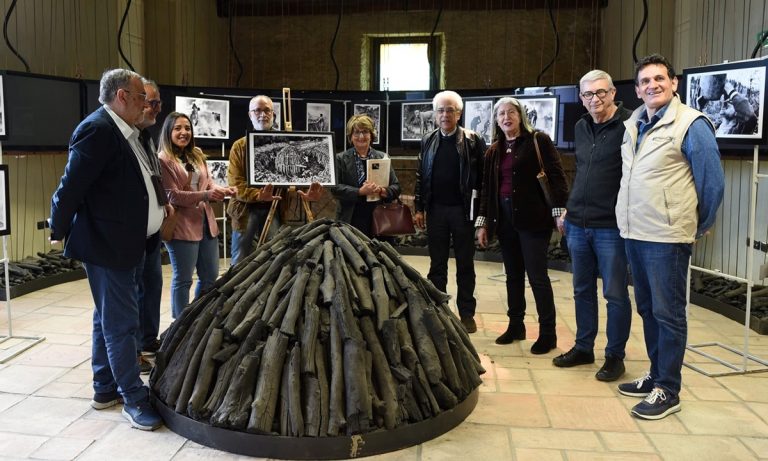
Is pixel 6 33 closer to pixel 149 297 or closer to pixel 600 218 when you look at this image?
pixel 149 297

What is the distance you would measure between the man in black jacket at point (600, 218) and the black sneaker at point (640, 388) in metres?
0.23

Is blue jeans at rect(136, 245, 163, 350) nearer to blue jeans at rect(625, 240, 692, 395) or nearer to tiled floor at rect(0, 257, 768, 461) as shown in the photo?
tiled floor at rect(0, 257, 768, 461)

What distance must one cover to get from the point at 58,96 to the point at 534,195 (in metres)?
5.50

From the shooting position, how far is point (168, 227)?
Result: 455 centimetres

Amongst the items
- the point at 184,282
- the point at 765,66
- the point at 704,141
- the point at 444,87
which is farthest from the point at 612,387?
the point at 444,87

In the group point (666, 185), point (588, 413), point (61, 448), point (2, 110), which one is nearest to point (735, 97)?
point (666, 185)

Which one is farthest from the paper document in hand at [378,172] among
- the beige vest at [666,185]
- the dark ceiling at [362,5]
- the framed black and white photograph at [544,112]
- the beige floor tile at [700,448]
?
the dark ceiling at [362,5]

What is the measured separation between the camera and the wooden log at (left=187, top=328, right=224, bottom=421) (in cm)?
347

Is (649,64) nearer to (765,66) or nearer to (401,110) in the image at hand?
(765,66)

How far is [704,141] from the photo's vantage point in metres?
3.66

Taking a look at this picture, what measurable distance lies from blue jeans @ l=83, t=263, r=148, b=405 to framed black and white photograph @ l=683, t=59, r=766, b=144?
4024mm

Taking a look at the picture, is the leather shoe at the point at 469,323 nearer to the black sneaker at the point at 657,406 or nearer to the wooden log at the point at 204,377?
the black sneaker at the point at 657,406

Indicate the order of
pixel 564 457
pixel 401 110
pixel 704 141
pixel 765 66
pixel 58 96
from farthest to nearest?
pixel 401 110
pixel 58 96
pixel 765 66
pixel 704 141
pixel 564 457

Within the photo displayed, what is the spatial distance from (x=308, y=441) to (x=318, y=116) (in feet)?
22.4
